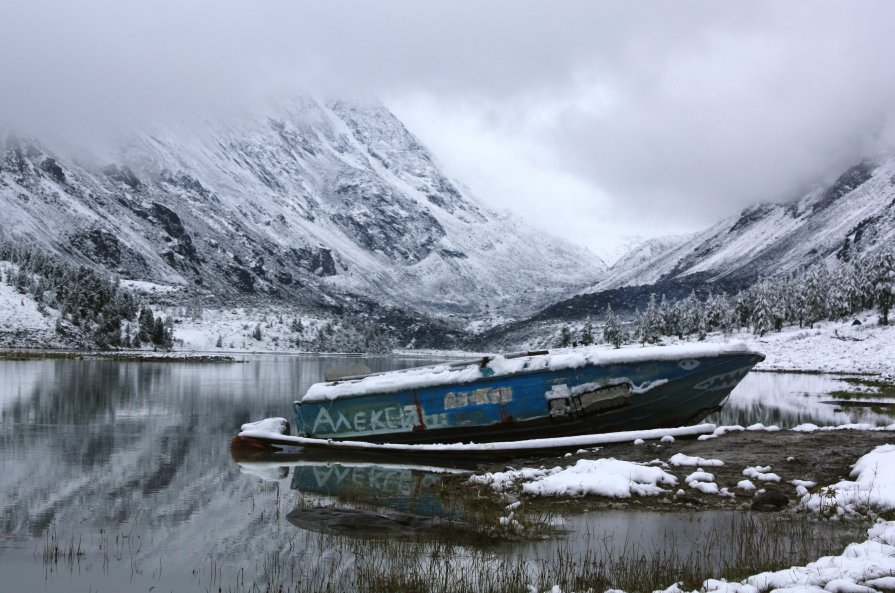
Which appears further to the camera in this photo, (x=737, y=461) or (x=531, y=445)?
(x=531, y=445)

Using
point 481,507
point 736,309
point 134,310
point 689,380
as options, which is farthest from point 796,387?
point 134,310

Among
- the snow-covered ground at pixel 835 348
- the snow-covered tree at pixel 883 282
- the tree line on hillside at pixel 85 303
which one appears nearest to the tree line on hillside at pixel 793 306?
the snow-covered tree at pixel 883 282

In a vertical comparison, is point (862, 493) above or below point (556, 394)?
below

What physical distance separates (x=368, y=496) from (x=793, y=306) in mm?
129496

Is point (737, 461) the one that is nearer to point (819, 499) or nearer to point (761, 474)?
point (761, 474)

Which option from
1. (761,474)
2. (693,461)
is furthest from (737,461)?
(761,474)

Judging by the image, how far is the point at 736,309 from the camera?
456ft

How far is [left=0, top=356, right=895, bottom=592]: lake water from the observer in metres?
11.4

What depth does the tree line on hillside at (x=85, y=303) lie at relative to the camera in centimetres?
14462

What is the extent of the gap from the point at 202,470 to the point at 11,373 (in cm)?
4990

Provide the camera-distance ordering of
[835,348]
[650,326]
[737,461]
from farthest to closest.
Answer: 1. [650,326]
2. [835,348]
3. [737,461]

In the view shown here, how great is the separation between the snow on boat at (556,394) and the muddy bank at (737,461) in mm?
2276

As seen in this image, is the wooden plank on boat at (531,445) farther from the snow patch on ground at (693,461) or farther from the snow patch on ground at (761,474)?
the snow patch on ground at (761,474)

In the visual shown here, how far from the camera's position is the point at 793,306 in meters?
129
